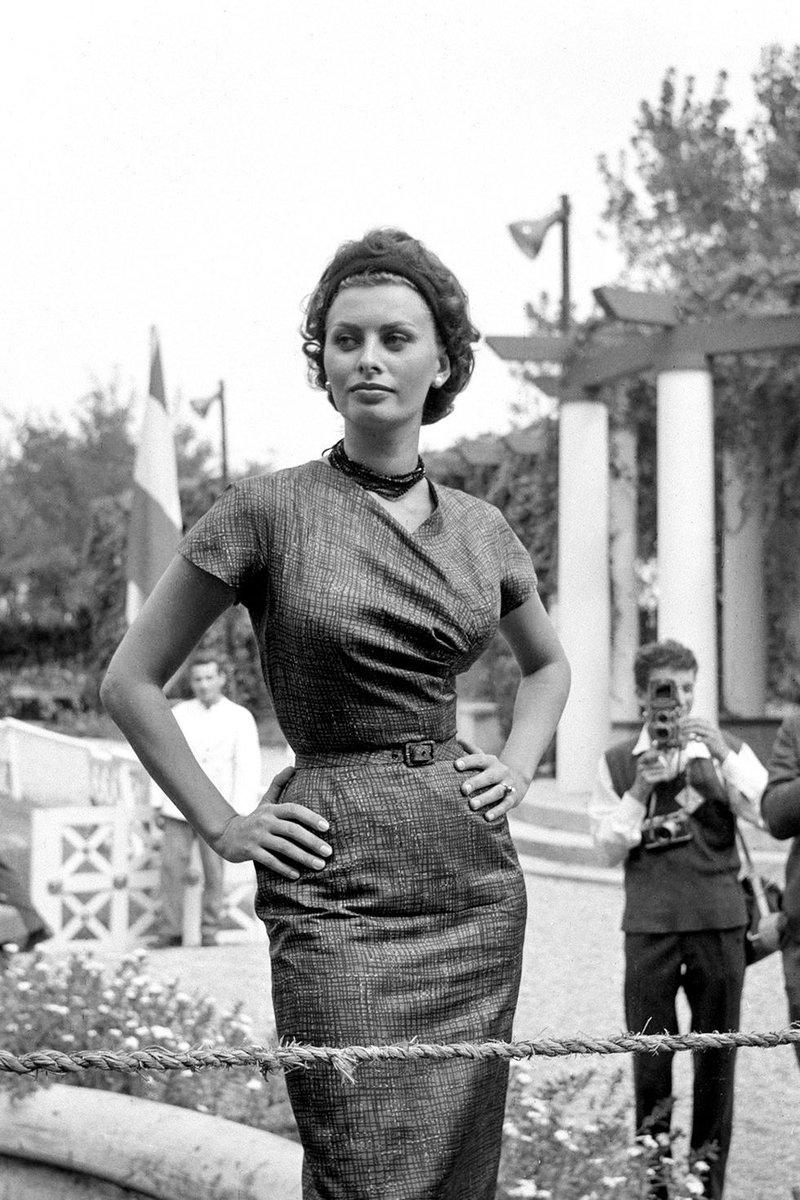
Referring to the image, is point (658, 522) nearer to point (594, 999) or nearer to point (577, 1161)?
point (594, 999)

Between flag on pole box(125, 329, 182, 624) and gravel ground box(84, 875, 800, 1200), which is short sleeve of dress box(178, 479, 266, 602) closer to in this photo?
gravel ground box(84, 875, 800, 1200)

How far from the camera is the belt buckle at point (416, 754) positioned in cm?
220

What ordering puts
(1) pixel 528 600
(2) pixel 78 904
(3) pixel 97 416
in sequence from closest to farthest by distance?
(1) pixel 528 600
(2) pixel 78 904
(3) pixel 97 416

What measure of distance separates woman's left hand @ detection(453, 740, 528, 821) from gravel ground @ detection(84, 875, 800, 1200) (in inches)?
84.4

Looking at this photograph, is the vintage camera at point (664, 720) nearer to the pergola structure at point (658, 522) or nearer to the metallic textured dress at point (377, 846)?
the metallic textured dress at point (377, 846)

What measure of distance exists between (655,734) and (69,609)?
33.0 m

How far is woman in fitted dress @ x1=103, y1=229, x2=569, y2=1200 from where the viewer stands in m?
2.08

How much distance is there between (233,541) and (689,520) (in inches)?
400

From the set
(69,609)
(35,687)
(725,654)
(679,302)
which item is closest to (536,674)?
(679,302)

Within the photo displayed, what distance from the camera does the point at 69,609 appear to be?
119 ft

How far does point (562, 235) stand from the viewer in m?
12.9

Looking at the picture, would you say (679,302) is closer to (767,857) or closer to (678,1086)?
(767,857)

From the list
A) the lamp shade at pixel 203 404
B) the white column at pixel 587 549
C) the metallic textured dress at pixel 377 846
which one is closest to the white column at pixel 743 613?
the white column at pixel 587 549

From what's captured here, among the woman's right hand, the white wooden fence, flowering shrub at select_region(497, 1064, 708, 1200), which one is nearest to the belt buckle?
the woman's right hand
